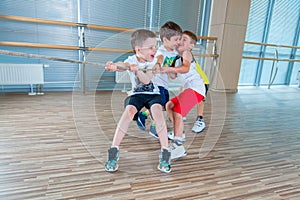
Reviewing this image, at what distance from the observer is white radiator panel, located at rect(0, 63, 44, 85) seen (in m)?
2.53

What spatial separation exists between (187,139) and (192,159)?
1.06 feet

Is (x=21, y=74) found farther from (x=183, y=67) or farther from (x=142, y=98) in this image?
(x=183, y=67)

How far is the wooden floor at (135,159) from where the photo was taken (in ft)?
3.05

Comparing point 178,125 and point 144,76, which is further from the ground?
point 144,76

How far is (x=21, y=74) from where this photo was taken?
2.60 m

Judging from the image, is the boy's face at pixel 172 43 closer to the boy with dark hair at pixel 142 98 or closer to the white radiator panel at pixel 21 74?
the boy with dark hair at pixel 142 98

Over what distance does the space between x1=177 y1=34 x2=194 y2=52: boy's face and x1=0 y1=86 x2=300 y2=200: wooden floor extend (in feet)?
2.24

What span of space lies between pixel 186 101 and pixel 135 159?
0.50 metres

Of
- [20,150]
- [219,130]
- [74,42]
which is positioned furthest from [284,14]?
[20,150]

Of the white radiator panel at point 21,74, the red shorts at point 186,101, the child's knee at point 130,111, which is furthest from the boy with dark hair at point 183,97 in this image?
the white radiator panel at point 21,74

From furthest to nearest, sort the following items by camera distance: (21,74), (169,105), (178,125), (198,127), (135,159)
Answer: (21,74), (198,127), (169,105), (178,125), (135,159)

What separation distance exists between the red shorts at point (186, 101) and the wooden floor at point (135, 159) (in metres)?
0.29

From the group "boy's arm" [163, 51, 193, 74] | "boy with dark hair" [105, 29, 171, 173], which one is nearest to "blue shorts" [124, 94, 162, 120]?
"boy with dark hair" [105, 29, 171, 173]

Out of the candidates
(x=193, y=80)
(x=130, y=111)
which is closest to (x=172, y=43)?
(x=193, y=80)
